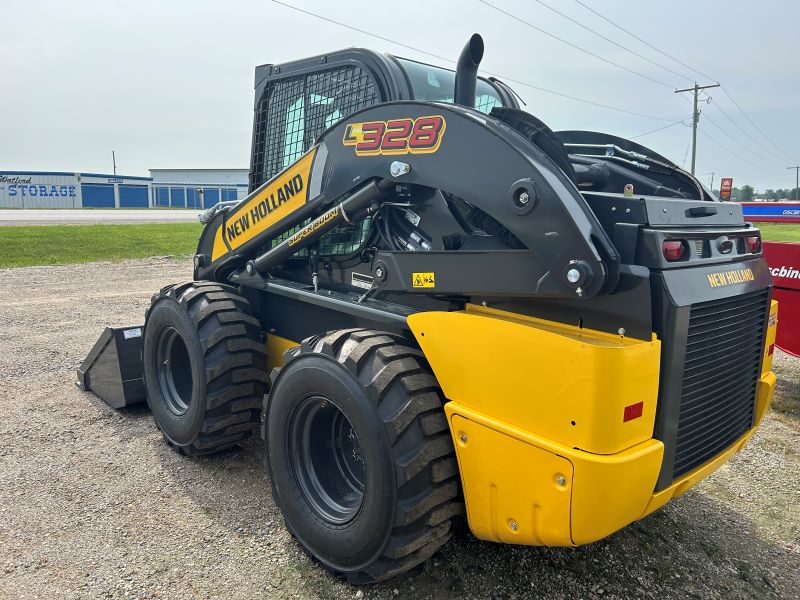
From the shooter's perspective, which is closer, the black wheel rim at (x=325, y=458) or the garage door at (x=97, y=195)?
the black wheel rim at (x=325, y=458)

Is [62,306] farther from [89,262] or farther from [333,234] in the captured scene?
[333,234]

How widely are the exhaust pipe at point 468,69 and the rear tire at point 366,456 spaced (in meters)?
1.16

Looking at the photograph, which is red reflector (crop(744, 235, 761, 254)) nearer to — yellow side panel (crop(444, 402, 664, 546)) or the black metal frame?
the black metal frame

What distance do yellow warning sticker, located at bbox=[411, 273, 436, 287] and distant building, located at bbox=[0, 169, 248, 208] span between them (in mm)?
49201

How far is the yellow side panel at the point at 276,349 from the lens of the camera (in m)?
4.01

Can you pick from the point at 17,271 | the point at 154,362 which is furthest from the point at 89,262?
the point at 154,362

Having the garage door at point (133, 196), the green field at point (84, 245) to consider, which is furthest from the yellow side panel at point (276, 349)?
the garage door at point (133, 196)

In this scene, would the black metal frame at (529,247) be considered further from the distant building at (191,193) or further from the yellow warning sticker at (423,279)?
the distant building at (191,193)

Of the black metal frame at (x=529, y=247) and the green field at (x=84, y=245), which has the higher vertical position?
the black metal frame at (x=529, y=247)

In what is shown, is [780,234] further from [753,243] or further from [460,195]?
[460,195]

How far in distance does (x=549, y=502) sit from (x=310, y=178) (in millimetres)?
2033

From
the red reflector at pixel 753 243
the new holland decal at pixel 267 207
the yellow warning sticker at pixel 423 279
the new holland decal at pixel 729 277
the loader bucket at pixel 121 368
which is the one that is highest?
the new holland decal at pixel 267 207

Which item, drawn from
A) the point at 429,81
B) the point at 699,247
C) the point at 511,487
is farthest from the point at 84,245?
the point at 699,247

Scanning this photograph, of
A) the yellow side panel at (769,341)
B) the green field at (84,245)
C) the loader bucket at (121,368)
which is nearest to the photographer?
the yellow side panel at (769,341)
